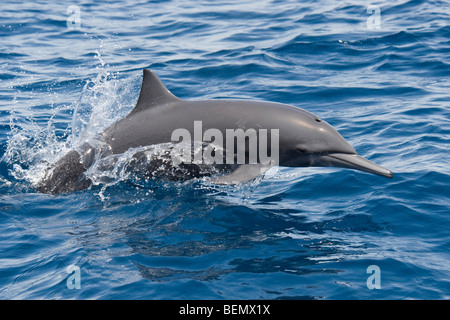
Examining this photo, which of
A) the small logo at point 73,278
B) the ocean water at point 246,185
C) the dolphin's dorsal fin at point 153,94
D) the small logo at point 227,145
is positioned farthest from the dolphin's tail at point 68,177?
the small logo at point 73,278

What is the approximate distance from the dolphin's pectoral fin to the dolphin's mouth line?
0.79 meters

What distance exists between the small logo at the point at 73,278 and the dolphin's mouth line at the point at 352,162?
3.38m

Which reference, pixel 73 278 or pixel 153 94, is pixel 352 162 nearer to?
pixel 153 94

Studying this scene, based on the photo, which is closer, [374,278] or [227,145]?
[374,278]

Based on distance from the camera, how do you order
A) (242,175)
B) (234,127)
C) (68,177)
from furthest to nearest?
(68,177), (234,127), (242,175)

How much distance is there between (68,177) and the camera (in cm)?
820

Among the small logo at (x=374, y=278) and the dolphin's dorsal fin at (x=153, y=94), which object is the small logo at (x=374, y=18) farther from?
the small logo at (x=374, y=278)

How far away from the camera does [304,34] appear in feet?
53.9

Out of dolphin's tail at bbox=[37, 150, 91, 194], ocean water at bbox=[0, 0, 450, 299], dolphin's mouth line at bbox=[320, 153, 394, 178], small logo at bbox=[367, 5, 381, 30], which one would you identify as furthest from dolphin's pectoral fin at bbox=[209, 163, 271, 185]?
small logo at bbox=[367, 5, 381, 30]

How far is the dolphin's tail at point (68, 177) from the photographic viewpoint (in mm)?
8164

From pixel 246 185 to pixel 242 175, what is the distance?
3.93 feet

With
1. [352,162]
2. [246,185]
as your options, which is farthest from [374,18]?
[352,162]

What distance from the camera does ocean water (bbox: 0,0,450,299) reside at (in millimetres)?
5938

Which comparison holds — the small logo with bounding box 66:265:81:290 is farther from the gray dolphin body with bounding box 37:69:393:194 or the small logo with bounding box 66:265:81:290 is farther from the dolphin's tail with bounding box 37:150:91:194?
the dolphin's tail with bounding box 37:150:91:194
